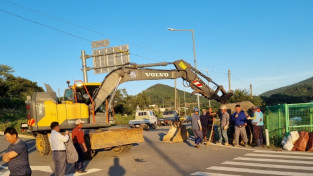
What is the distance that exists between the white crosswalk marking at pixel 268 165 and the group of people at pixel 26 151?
3574 mm

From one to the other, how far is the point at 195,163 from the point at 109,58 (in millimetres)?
16473

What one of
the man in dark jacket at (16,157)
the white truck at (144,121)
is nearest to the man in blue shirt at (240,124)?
the man in dark jacket at (16,157)

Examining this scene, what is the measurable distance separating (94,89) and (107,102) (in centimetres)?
86

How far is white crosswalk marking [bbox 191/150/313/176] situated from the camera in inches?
318

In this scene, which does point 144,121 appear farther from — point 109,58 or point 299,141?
point 299,141

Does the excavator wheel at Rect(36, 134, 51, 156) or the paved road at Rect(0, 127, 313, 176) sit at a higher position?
the excavator wheel at Rect(36, 134, 51, 156)

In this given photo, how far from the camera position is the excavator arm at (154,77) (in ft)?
42.1

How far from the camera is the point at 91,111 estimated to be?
12.6m

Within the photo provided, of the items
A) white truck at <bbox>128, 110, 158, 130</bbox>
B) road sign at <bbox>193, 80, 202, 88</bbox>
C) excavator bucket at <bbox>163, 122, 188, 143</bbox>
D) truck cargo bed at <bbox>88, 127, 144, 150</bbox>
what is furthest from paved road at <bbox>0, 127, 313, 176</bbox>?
white truck at <bbox>128, 110, 158, 130</bbox>

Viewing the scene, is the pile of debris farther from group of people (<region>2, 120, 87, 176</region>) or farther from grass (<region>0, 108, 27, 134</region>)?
grass (<region>0, 108, 27, 134</region>)

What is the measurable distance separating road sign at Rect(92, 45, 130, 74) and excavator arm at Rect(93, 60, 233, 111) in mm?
9751

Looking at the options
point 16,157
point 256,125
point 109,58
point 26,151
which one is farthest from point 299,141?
point 109,58

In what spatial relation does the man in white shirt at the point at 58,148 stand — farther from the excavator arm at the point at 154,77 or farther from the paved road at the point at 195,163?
the excavator arm at the point at 154,77

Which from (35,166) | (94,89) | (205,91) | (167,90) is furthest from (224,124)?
(167,90)
